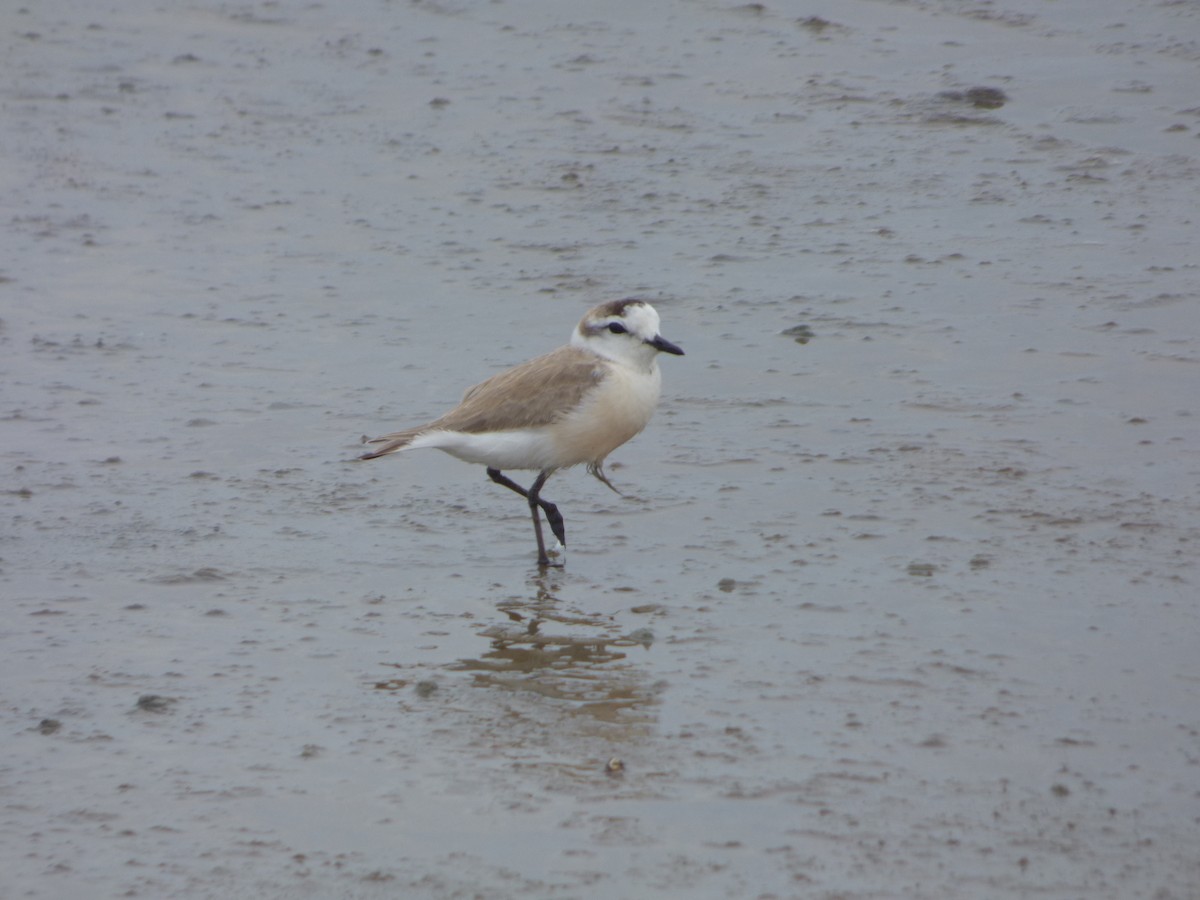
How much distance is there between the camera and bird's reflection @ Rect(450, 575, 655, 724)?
598 cm

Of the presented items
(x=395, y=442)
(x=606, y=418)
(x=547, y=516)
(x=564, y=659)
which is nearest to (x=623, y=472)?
(x=606, y=418)

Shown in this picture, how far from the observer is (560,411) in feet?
24.8

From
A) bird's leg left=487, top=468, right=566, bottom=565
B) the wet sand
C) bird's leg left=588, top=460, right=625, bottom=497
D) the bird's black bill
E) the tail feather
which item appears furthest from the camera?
bird's leg left=588, top=460, right=625, bottom=497

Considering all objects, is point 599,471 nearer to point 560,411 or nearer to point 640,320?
point 560,411

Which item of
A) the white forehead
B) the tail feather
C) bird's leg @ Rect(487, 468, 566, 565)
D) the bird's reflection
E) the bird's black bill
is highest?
the white forehead

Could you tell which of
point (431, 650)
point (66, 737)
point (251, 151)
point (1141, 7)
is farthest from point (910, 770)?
point (1141, 7)

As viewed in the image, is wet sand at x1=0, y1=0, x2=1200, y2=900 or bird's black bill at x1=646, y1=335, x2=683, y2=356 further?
bird's black bill at x1=646, y1=335, x2=683, y2=356

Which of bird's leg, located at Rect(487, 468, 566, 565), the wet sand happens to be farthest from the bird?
the wet sand

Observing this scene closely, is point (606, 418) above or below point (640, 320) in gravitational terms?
below

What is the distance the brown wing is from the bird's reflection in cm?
88

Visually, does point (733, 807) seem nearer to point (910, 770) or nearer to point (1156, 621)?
point (910, 770)

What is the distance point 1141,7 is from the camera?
15.6 m

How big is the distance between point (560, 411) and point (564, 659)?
148 centimetres

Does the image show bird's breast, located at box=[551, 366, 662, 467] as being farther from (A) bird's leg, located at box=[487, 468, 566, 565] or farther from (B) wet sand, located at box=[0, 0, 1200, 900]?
(B) wet sand, located at box=[0, 0, 1200, 900]
